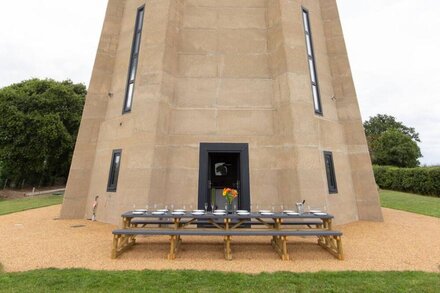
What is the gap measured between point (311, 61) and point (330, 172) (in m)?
5.39

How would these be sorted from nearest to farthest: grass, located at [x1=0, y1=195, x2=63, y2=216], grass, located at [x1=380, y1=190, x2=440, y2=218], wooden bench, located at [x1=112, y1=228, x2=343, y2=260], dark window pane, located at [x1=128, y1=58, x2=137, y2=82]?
1. wooden bench, located at [x1=112, y1=228, x2=343, y2=260]
2. dark window pane, located at [x1=128, y1=58, x2=137, y2=82]
3. grass, located at [x1=380, y1=190, x2=440, y2=218]
4. grass, located at [x1=0, y1=195, x2=63, y2=216]

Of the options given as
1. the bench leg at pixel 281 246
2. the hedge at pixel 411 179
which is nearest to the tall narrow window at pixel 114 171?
the bench leg at pixel 281 246

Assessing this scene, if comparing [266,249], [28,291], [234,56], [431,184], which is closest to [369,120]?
[431,184]

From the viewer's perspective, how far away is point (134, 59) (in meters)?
10.8

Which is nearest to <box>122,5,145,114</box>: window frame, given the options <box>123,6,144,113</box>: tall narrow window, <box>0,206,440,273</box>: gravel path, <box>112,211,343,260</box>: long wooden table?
<box>123,6,144,113</box>: tall narrow window

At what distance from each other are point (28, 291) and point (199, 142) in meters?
6.63

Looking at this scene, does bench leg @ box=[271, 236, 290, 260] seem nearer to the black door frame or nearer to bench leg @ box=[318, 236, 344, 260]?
bench leg @ box=[318, 236, 344, 260]

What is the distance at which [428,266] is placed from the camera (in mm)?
4953

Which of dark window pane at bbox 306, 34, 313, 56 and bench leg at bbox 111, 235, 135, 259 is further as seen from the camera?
dark window pane at bbox 306, 34, 313, 56

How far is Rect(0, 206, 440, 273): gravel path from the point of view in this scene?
497 centimetres

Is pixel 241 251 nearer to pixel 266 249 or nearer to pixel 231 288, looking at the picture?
pixel 266 249

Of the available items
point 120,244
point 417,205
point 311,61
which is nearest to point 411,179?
point 417,205

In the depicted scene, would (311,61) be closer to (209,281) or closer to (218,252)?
(218,252)

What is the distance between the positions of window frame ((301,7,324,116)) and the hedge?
18544 mm
